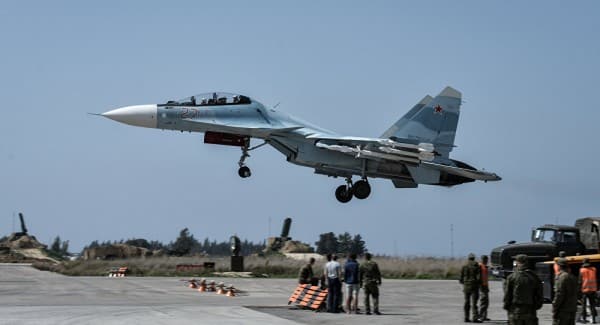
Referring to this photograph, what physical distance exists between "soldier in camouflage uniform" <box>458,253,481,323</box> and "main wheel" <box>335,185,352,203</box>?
1497 centimetres

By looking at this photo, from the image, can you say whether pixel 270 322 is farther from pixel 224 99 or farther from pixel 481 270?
pixel 224 99

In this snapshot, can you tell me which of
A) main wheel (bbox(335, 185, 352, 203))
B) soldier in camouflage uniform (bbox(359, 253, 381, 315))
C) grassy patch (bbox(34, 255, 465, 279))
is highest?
main wheel (bbox(335, 185, 352, 203))

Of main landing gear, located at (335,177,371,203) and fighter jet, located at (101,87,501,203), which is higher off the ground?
fighter jet, located at (101,87,501,203)

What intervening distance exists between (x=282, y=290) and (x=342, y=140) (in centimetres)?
667

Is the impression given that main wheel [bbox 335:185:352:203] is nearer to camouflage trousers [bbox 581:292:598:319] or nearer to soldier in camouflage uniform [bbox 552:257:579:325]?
camouflage trousers [bbox 581:292:598:319]

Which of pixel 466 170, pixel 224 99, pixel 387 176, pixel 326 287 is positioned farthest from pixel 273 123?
pixel 326 287

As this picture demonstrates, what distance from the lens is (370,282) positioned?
73.3 ft

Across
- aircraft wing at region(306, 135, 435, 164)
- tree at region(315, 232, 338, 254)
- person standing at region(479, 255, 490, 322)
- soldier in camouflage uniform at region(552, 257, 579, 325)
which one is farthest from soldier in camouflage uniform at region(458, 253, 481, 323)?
tree at region(315, 232, 338, 254)

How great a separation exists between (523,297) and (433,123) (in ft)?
74.9

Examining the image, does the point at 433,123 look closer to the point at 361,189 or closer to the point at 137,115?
the point at 361,189

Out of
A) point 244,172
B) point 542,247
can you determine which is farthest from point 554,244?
point 244,172

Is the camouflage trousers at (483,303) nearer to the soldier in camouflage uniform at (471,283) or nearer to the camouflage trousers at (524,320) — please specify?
the soldier in camouflage uniform at (471,283)

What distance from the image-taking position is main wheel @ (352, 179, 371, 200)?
35.6 m

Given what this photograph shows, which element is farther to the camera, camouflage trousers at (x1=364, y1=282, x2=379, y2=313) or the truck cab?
the truck cab
